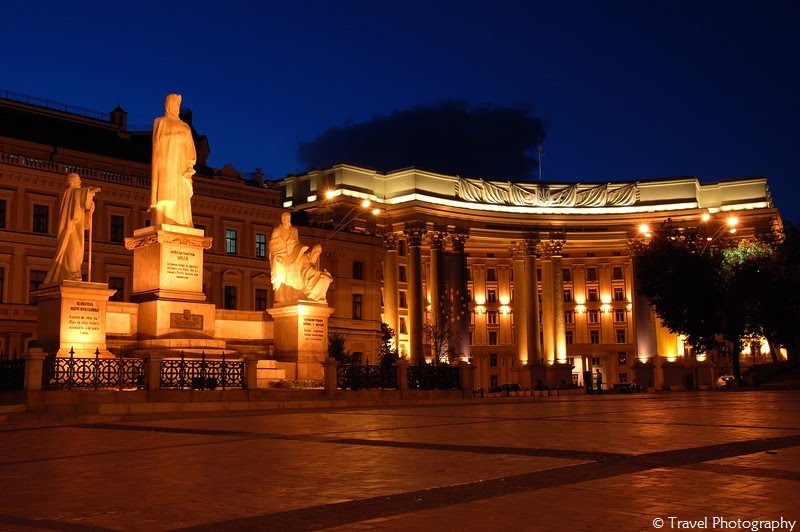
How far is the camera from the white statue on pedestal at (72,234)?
88.2 feet

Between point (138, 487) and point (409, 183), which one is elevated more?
point (409, 183)

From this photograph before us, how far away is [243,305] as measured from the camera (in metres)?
74.4

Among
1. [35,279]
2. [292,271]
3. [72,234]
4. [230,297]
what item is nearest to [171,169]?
[72,234]

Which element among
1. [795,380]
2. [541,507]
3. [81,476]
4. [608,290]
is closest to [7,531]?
[81,476]

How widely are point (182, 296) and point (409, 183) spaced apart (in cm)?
7050

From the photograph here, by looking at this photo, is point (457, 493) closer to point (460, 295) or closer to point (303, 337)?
point (303, 337)

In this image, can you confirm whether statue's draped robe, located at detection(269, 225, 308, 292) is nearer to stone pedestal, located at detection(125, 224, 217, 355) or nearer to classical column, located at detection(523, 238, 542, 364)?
stone pedestal, located at detection(125, 224, 217, 355)

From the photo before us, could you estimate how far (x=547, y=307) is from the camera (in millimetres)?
103562

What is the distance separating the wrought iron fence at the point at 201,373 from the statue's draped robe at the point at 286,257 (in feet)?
14.4

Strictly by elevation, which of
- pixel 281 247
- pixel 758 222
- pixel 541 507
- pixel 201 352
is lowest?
pixel 541 507

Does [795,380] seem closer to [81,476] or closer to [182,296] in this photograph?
[182,296]

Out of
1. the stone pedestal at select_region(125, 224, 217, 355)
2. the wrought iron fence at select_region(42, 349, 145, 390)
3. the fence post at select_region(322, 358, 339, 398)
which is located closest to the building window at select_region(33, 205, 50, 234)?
the stone pedestal at select_region(125, 224, 217, 355)

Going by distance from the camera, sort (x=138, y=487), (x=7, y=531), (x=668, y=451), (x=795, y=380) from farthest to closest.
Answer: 1. (x=795, y=380)
2. (x=668, y=451)
3. (x=138, y=487)
4. (x=7, y=531)

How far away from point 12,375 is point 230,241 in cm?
4909
